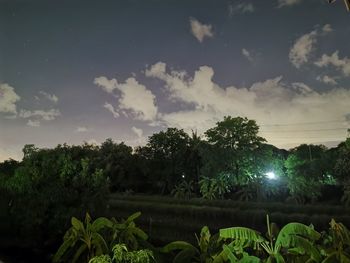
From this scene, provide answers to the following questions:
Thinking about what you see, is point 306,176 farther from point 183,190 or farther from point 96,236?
point 96,236

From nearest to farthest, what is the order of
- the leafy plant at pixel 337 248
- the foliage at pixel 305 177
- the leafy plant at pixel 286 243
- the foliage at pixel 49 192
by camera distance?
the leafy plant at pixel 337 248, the leafy plant at pixel 286 243, the foliage at pixel 49 192, the foliage at pixel 305 177

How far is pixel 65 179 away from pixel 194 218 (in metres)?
12.1

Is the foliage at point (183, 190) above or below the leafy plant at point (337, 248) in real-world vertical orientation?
above

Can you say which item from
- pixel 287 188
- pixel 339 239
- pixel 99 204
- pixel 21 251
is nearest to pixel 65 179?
pixel 99 204

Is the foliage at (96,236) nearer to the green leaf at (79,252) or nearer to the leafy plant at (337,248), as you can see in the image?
the green leaf at (79,252)

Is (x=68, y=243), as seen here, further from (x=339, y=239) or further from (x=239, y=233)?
(x=339, y=239)

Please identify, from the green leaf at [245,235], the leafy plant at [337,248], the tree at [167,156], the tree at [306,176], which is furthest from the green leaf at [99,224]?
the tree at [167,156]

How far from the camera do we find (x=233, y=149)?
3997 cm

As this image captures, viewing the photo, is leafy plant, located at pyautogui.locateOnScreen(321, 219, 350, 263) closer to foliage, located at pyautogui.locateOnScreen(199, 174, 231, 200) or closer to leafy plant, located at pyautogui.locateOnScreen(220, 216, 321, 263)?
leafy plant, located at pyautogui.locateOnScreen(220, 216, 321, 263)

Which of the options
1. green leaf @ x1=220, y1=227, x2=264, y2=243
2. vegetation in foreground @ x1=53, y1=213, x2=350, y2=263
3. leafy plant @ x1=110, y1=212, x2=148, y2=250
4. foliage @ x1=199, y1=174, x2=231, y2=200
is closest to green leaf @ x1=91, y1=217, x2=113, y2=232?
vegetation in foreground @ x1=53, y1=213, x2=350, y2=263

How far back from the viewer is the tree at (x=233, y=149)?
3959 cm

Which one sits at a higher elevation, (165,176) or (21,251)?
(165,176)

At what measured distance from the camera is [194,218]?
971 inches

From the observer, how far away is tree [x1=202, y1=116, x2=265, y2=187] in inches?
1559
